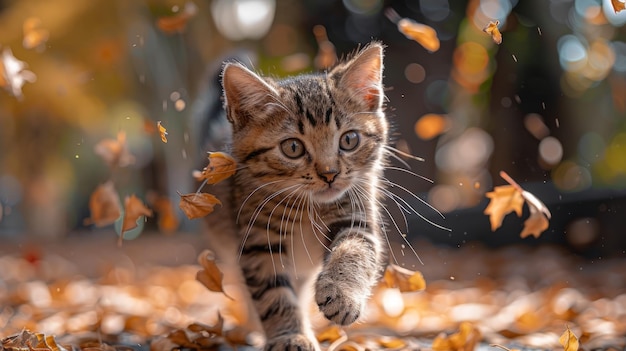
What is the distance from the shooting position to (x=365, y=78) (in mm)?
2102

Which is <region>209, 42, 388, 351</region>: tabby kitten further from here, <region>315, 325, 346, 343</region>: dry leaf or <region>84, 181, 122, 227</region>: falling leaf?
<region>84, 181, 122, 227</region>: falling leaf

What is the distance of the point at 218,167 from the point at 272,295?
443 millimetres

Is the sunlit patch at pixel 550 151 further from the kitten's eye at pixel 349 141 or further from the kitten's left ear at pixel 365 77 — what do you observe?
the kitten's eye at pixel 349 141

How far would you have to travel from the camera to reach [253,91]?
1981 millimetres

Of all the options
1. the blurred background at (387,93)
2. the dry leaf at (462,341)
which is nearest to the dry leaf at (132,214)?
the blurred background at (387,93)

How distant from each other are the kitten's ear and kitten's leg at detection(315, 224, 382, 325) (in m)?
0.43

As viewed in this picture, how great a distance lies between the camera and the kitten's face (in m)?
1.93

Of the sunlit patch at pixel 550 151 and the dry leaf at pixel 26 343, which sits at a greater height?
the dry leaf at pixel 26 343

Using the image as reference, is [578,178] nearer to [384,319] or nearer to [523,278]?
[523,278]

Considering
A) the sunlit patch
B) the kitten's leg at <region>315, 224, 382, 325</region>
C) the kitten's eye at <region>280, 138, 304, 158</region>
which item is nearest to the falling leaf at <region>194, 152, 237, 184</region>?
the kitten's eye at <region>280, 138, 304, 158</region>

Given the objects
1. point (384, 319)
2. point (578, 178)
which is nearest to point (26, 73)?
point (384, 319)

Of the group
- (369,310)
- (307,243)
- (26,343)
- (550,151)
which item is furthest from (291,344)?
(550,151)

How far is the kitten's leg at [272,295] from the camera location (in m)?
1.97

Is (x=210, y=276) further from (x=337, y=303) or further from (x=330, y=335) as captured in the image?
(x=337, y=303)
